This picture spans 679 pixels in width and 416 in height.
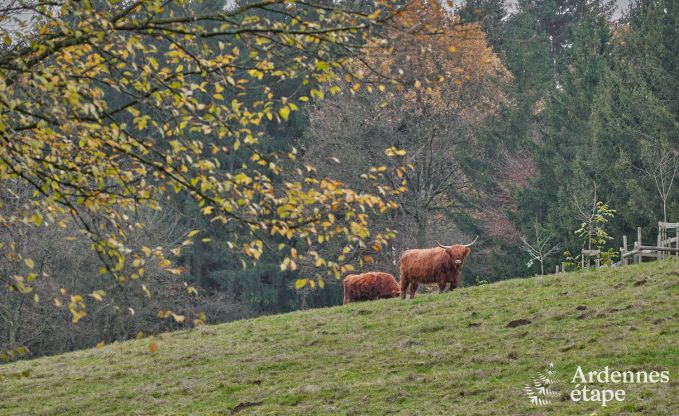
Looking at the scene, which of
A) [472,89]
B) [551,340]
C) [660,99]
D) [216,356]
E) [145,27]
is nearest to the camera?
[145,27]

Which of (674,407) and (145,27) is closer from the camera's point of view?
(145,27)

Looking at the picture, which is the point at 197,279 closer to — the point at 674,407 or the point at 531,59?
the point at 531,59

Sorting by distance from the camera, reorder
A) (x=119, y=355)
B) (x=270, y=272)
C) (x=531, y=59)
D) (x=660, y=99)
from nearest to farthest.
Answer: (x=119, y=355) → (x=660, y=99) → (x=531, y=59) → (x=270, y=272)

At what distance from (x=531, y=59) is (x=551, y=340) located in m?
36.3

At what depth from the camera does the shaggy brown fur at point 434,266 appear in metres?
25.2

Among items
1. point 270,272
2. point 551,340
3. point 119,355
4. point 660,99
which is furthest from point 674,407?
point 270,272

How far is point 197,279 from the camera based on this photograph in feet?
188
